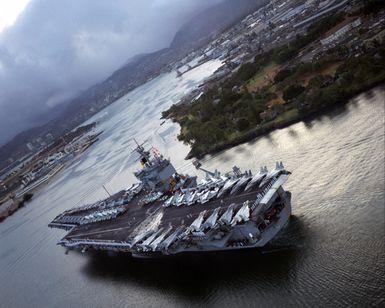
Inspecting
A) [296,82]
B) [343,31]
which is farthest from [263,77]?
[296,82]

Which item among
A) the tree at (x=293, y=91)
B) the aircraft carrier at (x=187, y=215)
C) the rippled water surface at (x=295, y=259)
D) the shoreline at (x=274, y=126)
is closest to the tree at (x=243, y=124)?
the shoreline at (x=274, y=126)

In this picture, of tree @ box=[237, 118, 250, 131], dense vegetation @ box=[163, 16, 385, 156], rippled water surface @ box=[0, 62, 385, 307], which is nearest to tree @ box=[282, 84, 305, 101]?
dense vegetation @ box=[163, 16, 385, 156]

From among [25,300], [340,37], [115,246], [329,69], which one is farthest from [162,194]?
[340,37]

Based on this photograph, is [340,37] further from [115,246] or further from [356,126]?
[115,246]

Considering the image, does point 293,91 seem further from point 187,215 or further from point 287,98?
point 187,215

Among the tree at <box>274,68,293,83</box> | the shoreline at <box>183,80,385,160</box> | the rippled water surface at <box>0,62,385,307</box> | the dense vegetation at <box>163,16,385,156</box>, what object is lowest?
the rippled water surface at <box>0,62,385,307</box>

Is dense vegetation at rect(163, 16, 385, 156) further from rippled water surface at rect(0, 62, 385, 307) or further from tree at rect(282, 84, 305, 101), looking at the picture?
rippled water surface at rect(0, 62, 385, 307)

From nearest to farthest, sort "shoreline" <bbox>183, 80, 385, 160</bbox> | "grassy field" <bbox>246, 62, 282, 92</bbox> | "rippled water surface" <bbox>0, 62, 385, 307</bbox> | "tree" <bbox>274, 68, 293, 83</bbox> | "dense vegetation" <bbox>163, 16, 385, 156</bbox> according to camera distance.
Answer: "rippled water surface" <bbox>0, 62, 385, 307</bbox> → "shoreline" <bbox>183, 80, 385, 160</bbox> → "dense vegetation" <bbox>163, 16, 385, 156</bbox> → "tree" <bbox>274, 68, 293, 83</bbox> → "grassy field" <bbox>246, 62, 282, 92</bbox>

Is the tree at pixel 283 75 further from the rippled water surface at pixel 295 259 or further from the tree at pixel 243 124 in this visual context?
the rippled water surface at pixel 295 259
